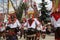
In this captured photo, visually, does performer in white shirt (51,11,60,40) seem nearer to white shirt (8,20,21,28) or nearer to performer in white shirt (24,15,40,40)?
performer in white shirt (24,15,40,40)

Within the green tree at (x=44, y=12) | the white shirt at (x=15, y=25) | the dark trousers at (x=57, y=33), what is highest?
the green tree at (x=44, y=12)

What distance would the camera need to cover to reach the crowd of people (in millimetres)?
2846

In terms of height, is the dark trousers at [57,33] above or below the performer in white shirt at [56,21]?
below

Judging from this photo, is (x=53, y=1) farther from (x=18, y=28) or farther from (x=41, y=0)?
(x=18, y=28)

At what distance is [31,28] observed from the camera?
2854 mm

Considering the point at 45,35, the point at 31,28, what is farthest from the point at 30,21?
the point at 45,35

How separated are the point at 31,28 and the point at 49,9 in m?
0.36

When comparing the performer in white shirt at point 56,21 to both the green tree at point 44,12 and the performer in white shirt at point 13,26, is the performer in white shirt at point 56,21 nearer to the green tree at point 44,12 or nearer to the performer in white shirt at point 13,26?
the green tree at point 44,12

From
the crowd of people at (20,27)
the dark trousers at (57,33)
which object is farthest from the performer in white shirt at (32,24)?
the dark trousers at (57,33)

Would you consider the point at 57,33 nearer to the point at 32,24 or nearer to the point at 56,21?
the point at 56,21

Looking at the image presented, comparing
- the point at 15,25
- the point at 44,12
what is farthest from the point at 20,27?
the point at 44,12

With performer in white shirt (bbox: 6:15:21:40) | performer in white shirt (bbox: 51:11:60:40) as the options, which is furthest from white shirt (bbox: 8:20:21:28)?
performer in white shirt (bbox: 51:11:60:40)

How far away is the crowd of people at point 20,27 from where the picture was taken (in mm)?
2846

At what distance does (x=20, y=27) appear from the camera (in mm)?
2859
